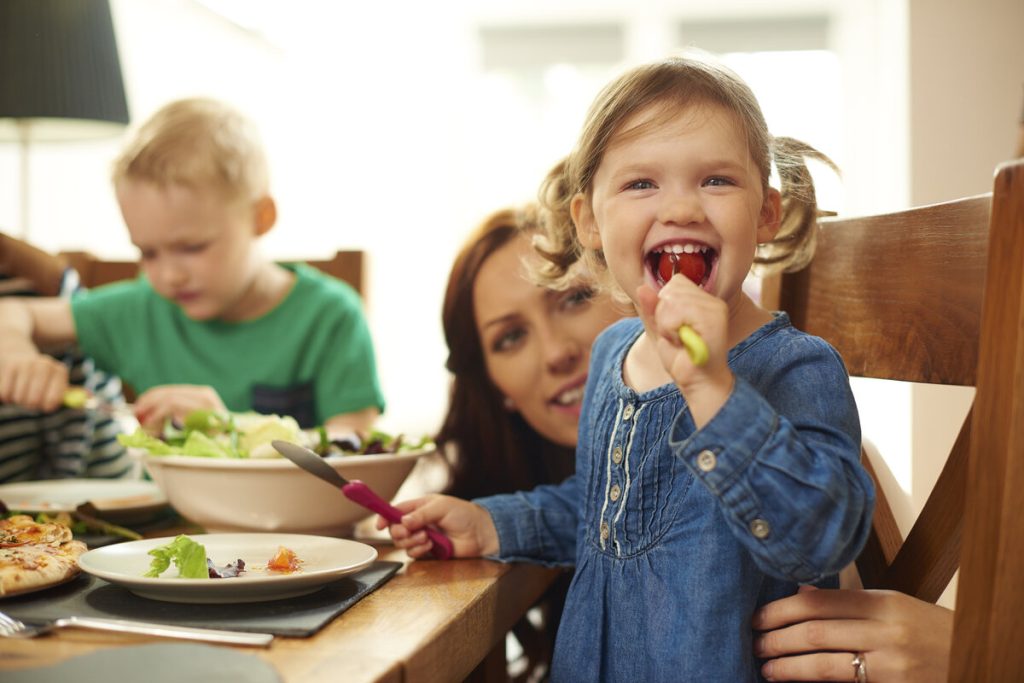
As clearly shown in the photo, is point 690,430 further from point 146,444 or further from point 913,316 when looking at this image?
point 146,444

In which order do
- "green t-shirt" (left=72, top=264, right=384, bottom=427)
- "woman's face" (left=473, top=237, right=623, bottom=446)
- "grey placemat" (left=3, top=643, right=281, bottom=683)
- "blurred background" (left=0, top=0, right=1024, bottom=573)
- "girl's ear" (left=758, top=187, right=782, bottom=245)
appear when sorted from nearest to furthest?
"grey placemat" (left=3, top=643, right=281, bottom=683), "girl's ear" (left=758, top=187, right=782, bottom=245), "woman's face" (left=473, top=237, right=623, bottom=446), "green t-shirt" (left=72, top=264, right=384, bottom=427), "blurred background" (left=0, top=0, right=1024, bottom=573)

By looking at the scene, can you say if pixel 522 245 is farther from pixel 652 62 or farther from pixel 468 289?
pixel 652 62

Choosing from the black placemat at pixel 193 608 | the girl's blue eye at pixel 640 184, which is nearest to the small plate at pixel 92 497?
the black placemat at pixel 193 608

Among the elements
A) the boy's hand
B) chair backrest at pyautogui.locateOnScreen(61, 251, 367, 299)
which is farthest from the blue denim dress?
chair backrest at pyautogui.locateOnScreen(61, 251, 367, 299)

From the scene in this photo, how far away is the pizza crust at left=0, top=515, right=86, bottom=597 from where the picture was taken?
687 millimetres

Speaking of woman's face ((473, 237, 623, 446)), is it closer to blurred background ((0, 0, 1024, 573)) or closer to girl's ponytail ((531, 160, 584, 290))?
girl's ponytail ((531, 160, 584, 290))

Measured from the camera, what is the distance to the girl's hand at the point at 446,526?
2.96 ft

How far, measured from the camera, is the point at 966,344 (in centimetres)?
75

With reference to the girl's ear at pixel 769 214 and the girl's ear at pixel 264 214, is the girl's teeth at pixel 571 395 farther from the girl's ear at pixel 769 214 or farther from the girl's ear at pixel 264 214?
the girl's ear at pixel 264 214

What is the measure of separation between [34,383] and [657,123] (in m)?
0.89

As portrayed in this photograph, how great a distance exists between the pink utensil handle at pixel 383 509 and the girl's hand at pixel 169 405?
1.39ft

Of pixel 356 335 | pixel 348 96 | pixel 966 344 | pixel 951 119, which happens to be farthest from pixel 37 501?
pixel 348 96

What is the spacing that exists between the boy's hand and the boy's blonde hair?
15.3 inches

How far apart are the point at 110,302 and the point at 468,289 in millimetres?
747
